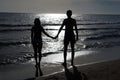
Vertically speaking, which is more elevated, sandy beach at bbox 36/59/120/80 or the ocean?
sandy beach at bbox 36/59/120/80

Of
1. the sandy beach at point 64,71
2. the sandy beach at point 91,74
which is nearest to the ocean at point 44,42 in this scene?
the sandy beach at point 64,71

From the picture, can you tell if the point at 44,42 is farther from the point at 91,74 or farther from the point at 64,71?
the point at 91,74

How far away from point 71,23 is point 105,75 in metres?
2.66

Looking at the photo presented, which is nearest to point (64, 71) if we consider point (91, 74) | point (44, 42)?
point (91, 74)

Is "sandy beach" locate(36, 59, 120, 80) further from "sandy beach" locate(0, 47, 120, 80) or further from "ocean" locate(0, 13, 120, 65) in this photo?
"ocean" locate(0, 13, 120, 65)

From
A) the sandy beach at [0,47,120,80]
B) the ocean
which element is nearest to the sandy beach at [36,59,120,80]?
the sandy beach at [0,47,120,80]

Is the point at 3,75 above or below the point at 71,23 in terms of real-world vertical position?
below

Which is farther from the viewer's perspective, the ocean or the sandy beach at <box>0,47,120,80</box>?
the ocean

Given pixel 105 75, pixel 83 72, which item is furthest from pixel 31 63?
pixel 105 75

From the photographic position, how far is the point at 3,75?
34.9 ft

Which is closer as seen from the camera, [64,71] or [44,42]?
[64,71]

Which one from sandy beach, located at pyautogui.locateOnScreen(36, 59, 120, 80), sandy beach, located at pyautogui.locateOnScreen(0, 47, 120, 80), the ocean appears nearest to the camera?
sandy beach, located at pyautogui.locateOnScreen(36, 59, 120, 80)

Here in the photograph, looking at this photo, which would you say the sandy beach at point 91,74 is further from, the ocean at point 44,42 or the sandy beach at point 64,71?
the ocean at point 44,42

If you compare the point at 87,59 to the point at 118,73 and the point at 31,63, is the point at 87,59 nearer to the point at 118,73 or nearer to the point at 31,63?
the point at 31,63
